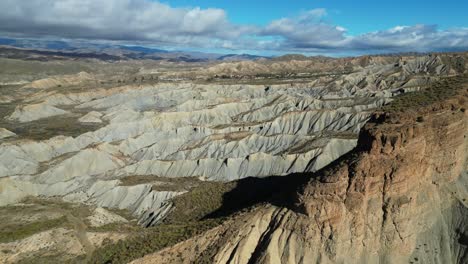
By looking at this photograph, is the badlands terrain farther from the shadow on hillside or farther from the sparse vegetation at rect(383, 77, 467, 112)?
the shadow on hillside

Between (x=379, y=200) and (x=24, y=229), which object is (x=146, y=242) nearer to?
(x=24, y=229)

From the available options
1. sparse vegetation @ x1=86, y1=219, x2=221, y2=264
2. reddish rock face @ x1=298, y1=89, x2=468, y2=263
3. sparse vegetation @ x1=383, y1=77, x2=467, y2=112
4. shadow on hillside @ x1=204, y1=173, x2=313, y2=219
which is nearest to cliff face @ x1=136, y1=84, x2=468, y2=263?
reddish rock face @ x1=298, y1=89, x2=468, y2=263

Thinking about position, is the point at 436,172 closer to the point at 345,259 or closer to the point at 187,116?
the point at 345,259

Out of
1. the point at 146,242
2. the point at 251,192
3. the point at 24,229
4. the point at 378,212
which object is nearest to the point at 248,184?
the point at 251,192

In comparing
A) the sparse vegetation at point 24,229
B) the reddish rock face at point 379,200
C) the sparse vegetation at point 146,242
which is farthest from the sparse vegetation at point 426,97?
the sparse vegetation at point 24,229

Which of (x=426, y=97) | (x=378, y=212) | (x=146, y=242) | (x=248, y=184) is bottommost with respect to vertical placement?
(x=248, y=184)

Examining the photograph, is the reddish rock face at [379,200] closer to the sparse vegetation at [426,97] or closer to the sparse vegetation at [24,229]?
the sparse vegetation at [426,97]
